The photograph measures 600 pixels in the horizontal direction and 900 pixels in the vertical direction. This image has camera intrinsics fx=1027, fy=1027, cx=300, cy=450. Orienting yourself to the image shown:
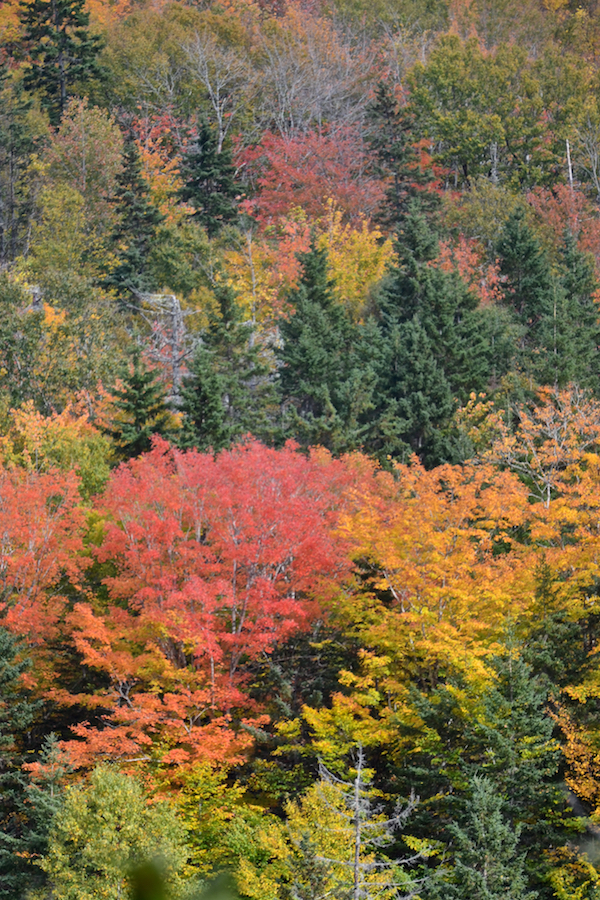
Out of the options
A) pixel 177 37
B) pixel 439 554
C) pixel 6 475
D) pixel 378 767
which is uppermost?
pixel 177 37

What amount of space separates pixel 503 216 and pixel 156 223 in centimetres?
1924

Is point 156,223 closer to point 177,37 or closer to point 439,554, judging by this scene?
point 177,37

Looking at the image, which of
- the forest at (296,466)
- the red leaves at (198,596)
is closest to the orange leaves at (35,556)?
the forest at (296,466)

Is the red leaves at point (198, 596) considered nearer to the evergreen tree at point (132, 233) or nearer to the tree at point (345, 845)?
the tree at point (345, 845)

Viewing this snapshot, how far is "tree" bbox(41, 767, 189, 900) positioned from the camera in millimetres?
20797

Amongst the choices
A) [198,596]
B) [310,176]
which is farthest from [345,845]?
[310,176]

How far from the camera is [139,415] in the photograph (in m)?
37.0

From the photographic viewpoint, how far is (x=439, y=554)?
24344mm

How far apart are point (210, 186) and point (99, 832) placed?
4497 centimetres

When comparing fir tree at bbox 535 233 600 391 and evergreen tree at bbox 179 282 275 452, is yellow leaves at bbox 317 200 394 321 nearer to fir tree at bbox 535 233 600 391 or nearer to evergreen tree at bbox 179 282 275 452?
fir tree at bbox 535 233 600 391

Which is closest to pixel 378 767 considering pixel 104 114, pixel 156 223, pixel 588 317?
pixel 588 317

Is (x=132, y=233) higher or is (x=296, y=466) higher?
(x=132, y=233)

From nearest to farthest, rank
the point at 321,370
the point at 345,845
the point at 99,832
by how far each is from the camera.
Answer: the point at 345,845 < the point at 99,832 < the point at 321,370

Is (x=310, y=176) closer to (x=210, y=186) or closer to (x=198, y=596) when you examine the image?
(x=210, y=186)
